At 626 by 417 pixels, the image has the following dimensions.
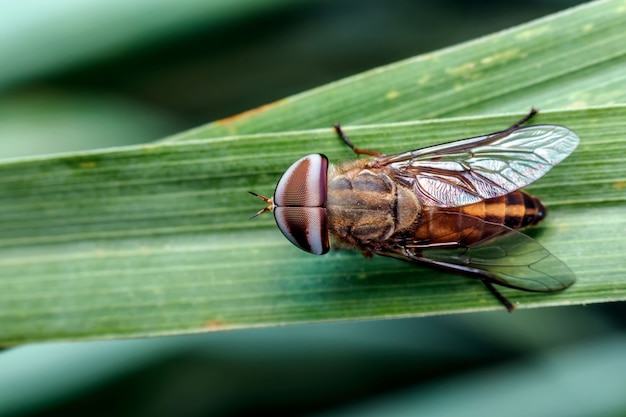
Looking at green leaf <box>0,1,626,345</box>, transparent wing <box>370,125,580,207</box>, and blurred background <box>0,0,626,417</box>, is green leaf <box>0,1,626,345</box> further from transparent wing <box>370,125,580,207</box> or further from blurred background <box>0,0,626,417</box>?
blurred background <box>0,0,626,417</box>

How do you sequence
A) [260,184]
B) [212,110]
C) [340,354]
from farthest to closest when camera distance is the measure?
[212,110]
[340,354]
[260,184]

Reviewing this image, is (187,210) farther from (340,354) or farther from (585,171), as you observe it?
(585,171)

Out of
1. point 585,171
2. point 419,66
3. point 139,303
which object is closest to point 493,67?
point 419,66

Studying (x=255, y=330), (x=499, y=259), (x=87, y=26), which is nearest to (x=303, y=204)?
(x=499, y=259)

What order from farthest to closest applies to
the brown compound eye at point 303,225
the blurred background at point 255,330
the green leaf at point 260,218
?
the blurred background at point 255,330, the green leaf at point 260,218, the brown compound eye at point 303,225

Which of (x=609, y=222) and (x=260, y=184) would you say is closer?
(x=609, y=222)

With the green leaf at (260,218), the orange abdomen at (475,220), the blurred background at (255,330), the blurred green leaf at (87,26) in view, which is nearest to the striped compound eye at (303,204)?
the green leaf at (260,218)

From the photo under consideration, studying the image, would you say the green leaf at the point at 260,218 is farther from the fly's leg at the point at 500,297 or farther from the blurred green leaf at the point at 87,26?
the blurred green leaf at the point at 87,26

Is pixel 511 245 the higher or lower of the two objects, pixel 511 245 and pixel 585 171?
the lower
